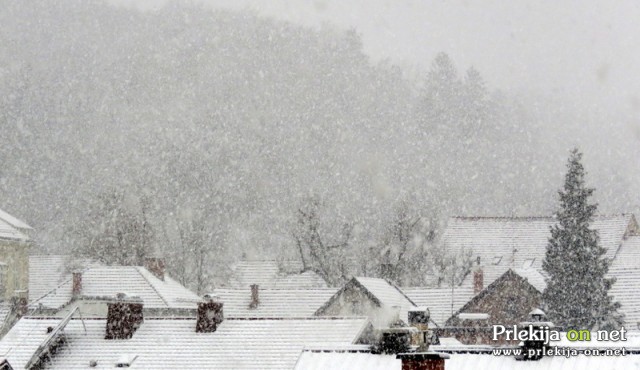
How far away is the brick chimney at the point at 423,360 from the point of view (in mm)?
17750

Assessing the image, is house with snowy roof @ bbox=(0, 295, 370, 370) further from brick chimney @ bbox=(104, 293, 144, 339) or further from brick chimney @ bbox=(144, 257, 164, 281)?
brick chimney @ bbox=(144, 257, 164, 281)

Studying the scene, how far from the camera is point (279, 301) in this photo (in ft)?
155

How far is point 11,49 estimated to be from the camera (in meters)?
132

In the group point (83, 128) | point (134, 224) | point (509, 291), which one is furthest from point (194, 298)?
point (83, 128)

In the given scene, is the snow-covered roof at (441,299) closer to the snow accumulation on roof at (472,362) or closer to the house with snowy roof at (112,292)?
the house with snowy roof at (112,292)

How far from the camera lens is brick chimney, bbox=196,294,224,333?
29172mm

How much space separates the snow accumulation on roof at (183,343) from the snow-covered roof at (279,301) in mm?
16192

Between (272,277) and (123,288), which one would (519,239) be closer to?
(272,277)

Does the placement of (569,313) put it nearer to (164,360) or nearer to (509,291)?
(509,291)

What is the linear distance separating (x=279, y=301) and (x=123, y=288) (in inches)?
243

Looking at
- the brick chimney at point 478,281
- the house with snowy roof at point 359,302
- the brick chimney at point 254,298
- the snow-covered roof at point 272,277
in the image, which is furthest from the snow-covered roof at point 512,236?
the brick chimney at point 254,298

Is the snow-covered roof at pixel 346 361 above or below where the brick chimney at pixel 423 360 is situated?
below

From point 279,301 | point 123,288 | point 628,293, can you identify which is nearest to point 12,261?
point 123,288

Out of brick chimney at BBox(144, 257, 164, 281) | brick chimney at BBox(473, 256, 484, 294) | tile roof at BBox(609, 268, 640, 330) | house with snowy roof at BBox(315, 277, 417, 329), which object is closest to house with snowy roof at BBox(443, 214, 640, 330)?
brick chimney at BBox(473, 256, 484, 294)
